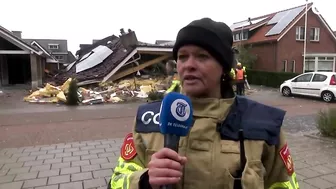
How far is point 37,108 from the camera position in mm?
12625

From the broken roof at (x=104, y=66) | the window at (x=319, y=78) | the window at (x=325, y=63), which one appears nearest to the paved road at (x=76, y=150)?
the window at (x=319, y=78)

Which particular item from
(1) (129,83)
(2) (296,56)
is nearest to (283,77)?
(2) (296,56)

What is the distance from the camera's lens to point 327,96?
1456 centimetres

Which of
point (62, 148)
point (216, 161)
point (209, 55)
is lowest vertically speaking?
point (62, 148)

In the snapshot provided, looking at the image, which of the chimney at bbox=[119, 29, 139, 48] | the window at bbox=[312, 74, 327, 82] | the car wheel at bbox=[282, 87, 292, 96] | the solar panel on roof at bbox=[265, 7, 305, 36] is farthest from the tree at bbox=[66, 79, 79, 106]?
the solar panel on roof at bbox=[265, 7, 305, 36]

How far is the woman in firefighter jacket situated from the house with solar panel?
28.2 meters

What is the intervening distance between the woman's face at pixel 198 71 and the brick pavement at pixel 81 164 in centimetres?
314

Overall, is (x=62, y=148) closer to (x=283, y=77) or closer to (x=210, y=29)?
(x=210, y=29)

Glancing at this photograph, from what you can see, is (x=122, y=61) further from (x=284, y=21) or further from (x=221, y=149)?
(x=221, y=149)

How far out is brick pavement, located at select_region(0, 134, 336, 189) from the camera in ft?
13.7

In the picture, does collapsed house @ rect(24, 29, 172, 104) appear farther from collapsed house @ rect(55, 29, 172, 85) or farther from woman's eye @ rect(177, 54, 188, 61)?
woman's eye @ rect(177, 54, 188, 61)

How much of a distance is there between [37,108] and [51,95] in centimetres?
307

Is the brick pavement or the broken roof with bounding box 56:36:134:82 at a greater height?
the broken roof with bounding box 56:36:134:82

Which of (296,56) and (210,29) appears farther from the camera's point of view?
(296,56)
